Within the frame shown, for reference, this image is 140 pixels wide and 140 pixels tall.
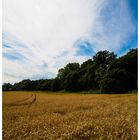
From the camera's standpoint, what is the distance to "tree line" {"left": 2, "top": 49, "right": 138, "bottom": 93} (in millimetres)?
2539

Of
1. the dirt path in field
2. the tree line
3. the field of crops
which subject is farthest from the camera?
the tree line

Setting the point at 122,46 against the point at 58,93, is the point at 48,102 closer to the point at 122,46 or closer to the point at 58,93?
the point at 58,93

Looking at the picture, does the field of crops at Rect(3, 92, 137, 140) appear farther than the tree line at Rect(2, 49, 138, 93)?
No

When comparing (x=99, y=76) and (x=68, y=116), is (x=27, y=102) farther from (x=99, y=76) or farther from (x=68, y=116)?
(x=99, y=76)

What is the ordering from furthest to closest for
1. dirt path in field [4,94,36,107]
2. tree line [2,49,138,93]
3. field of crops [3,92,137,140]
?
tree line [2,49,138,93] < dirt path in field [4,94,36,107] < field of crops [3,92,137,140]

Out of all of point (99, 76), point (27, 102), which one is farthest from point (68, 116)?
point (99, 76)

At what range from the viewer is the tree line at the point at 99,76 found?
8.33 feet

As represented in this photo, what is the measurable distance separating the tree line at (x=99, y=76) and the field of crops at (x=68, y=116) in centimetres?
7

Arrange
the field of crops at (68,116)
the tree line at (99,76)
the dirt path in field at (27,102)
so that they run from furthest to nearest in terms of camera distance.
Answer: the tree line at (99,76), the dirt path in field at (27,102), the field of crops at (68,116)

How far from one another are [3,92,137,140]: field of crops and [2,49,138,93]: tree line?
0.25 feet

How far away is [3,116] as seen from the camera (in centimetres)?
228

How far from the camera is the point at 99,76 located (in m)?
2.67

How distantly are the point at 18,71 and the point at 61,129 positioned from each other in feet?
2.05

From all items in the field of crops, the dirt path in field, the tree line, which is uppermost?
the tree line
